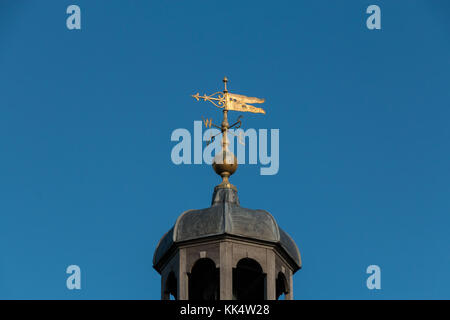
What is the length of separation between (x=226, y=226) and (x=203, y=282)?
11.1 ft

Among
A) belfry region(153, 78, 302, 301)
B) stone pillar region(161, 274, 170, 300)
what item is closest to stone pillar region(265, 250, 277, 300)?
belfry region(153, 78, 302, 301)

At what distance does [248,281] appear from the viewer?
203ft

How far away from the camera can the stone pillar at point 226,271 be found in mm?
57156

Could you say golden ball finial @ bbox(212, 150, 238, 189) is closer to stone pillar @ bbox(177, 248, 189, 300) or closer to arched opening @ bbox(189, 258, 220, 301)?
arched opening @ bbox(189, 258, 220, 301)

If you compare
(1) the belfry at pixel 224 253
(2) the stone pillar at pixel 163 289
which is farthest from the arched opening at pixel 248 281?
(2) the stone pillar at pixel 163 289

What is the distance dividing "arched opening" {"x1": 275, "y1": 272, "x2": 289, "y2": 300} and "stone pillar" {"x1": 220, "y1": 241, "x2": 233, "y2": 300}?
94.9 inches

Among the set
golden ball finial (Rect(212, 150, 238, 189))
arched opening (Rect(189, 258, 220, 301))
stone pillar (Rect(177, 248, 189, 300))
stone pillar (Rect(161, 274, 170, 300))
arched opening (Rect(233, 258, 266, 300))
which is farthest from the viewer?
golden ball finial (Rect(212, 150, 238, 189))

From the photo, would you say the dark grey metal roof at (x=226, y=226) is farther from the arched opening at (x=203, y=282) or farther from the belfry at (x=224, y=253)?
the arched opening at (x=203, y=282)

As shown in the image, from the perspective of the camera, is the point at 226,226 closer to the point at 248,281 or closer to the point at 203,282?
the point at 203,282

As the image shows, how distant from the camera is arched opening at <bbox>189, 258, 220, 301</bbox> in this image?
60188 millimetres
